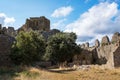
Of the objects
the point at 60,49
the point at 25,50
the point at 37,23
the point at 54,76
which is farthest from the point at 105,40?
the point at 54,76

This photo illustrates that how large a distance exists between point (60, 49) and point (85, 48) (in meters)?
20.7

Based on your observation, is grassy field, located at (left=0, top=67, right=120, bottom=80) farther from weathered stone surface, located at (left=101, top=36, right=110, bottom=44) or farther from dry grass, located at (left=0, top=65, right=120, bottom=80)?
weathered stone surface, located at (left=101, top=36, right=110, bottom=44)

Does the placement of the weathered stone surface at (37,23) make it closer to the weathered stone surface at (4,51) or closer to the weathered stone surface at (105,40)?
the weathered stone surface at (105,40)

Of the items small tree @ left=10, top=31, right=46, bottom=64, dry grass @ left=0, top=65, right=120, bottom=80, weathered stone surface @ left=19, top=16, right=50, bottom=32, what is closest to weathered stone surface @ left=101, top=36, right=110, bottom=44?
weathered stone surface @ left=19, top=16, right=50, bottom=32

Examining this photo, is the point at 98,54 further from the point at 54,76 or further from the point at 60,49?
the point at 54,76

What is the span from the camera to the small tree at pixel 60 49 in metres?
44.4

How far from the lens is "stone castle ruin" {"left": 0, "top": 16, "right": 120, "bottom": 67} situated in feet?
113

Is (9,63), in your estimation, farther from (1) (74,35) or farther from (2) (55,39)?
(1) (74,35)

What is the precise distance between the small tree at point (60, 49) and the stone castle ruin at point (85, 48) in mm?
6010

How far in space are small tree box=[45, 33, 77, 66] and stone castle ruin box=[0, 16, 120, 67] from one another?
6010 millimetres

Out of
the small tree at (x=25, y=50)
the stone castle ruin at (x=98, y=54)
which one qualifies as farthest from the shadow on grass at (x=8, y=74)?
the stone castle ruin at (x=98, y=54)

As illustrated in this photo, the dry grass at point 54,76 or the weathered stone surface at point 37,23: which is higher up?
the weathered stone surface at point 37,23

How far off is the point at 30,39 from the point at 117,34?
34827 millimetres

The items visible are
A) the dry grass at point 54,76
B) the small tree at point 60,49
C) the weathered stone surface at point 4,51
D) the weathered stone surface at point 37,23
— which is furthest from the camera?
the weathered stone surface at point 37,23
